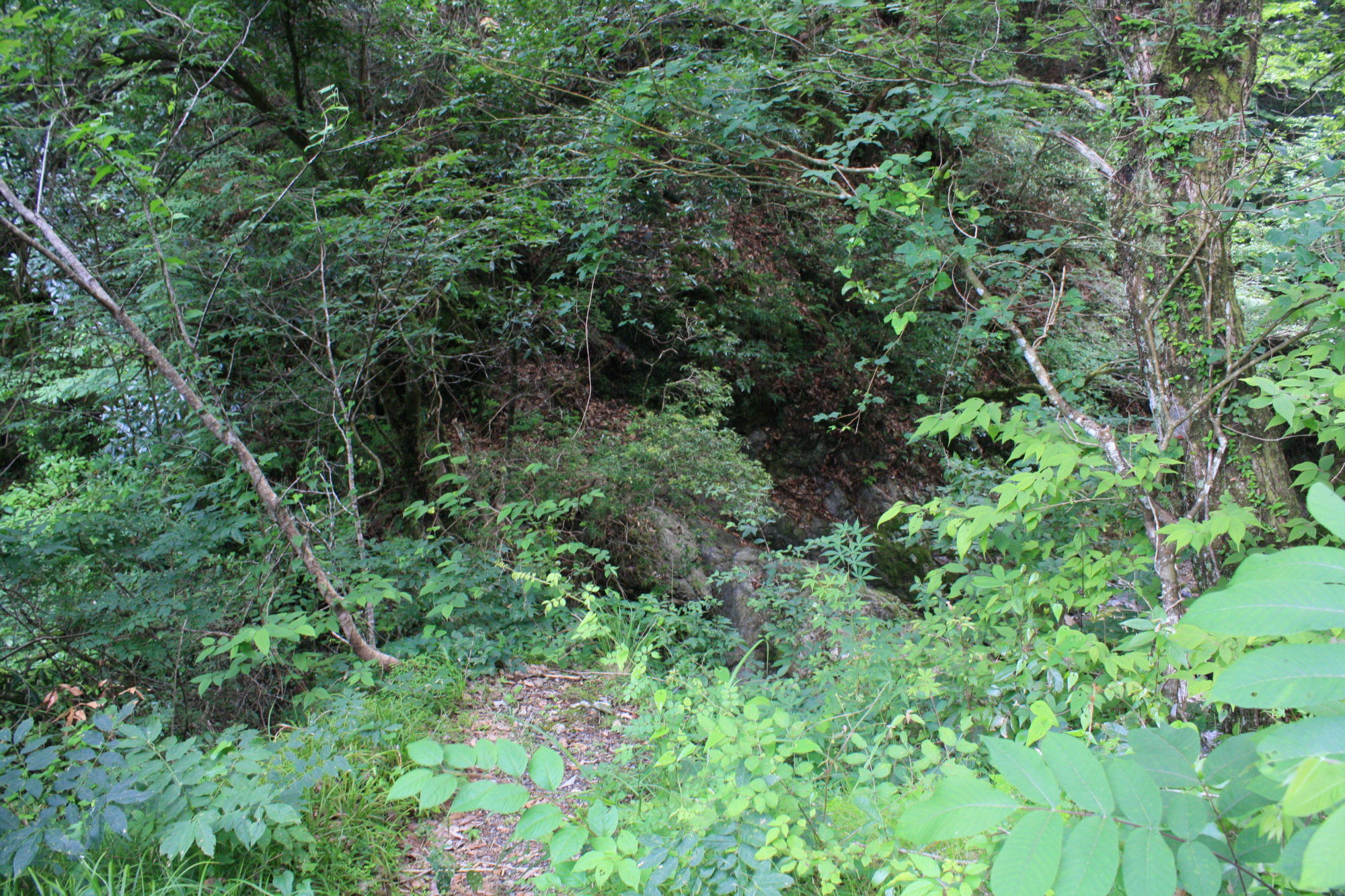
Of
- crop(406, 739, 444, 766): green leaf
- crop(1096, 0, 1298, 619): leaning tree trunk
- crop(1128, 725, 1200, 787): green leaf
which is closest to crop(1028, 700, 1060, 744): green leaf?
crop(1128, 725, 1200, 787): green leaf

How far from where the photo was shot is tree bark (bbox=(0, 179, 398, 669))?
2646mm

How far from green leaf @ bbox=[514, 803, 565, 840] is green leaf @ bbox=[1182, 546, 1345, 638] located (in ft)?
2.88

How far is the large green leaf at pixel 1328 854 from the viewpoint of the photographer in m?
0.51

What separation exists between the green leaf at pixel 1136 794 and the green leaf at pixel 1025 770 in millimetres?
81

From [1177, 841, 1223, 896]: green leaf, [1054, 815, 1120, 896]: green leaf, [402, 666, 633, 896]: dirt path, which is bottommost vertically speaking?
[402, 666, 633, 896]: dirt path

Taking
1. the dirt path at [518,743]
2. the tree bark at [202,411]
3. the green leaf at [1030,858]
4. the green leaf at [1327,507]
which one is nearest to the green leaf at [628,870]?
the dirt path at [518,743]

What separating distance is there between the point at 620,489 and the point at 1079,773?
461cm

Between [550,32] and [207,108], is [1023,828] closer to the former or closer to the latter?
[550,32]

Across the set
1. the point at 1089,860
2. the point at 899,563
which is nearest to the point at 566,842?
the point at 1089,860

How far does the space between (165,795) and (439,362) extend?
4140 mm

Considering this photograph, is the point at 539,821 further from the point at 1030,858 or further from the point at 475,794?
the point at 1030,858

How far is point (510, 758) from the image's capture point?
0.98 metres

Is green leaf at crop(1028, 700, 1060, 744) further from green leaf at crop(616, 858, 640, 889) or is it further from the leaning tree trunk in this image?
the leaning tree trunk

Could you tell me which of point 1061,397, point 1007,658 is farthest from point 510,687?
point 1061,397
